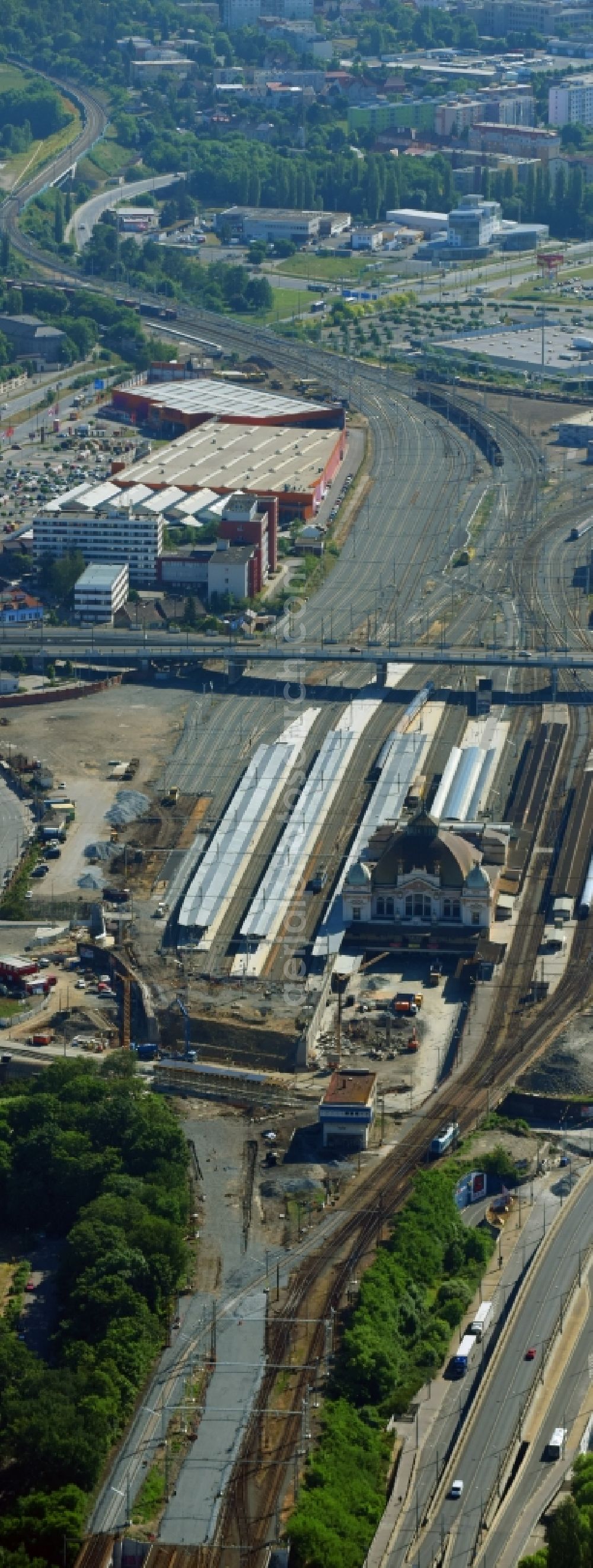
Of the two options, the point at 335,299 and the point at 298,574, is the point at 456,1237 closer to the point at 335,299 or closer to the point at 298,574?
the point at 298,574

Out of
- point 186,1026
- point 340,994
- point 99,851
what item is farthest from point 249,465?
point 186,1026

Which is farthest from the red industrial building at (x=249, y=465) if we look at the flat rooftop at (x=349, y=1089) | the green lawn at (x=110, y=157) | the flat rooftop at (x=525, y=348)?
the green lawn at (x=110, y=157)

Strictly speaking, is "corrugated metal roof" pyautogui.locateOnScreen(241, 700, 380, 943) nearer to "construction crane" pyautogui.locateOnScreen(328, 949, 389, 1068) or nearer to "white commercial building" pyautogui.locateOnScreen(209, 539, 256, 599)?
"construction crane" pyautogui.locateOnScreen(328, 949, 389, 1068)

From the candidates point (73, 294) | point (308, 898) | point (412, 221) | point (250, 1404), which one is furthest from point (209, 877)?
point (412, 221)

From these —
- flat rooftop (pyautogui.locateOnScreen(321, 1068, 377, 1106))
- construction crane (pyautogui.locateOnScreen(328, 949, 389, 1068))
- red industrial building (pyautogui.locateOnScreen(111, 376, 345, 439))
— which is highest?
red industrial building (pyautogui.locateOnScreen(111, 376, 345, 439))

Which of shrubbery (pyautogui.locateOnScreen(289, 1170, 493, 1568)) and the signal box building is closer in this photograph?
shrubbery (pyautogui.locateOnScreen(289, 1170, 493, 1568))

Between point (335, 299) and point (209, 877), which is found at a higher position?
point (335, 299)

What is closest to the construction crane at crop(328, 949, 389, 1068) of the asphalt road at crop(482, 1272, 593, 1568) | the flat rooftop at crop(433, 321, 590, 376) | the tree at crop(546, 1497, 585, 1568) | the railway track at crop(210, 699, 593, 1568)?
the railway track at crop(210, 699, 593, 1568)
